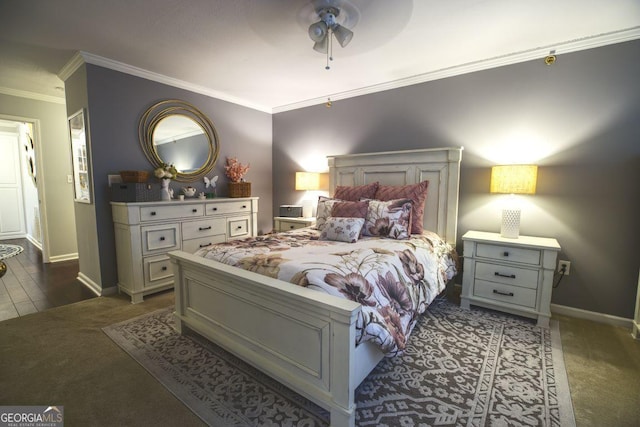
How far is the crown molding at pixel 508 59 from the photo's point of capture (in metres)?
2.15

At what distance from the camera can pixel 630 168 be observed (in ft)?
7.18

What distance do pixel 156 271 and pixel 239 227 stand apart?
3.62 ft

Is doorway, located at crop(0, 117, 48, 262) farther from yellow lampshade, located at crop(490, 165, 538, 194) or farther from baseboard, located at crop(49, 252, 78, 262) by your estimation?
yellow lampshade, located at crop(490, 165, 538, 194)

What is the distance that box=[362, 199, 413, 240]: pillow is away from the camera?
239 cm

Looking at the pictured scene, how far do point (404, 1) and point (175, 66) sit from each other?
2338mm

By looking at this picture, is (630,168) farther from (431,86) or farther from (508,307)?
(431,86)

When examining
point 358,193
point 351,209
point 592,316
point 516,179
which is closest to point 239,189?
point 358,193

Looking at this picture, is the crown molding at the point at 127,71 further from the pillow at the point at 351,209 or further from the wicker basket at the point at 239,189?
the pillow at the point at 351,209

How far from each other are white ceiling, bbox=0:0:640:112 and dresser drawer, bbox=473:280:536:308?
2065mm

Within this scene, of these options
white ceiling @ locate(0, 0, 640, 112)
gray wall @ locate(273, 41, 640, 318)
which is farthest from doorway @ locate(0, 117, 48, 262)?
gray wall @ locate(273, 41, 640, 318)

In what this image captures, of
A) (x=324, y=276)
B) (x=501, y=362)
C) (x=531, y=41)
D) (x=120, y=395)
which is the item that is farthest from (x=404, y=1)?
(x=120, y=395)

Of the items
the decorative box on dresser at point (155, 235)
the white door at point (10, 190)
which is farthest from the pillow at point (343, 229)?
the white door at point (10, 190)

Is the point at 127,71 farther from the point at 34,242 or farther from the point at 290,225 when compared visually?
the point at 34,242

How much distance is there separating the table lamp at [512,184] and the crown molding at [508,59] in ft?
3.37
